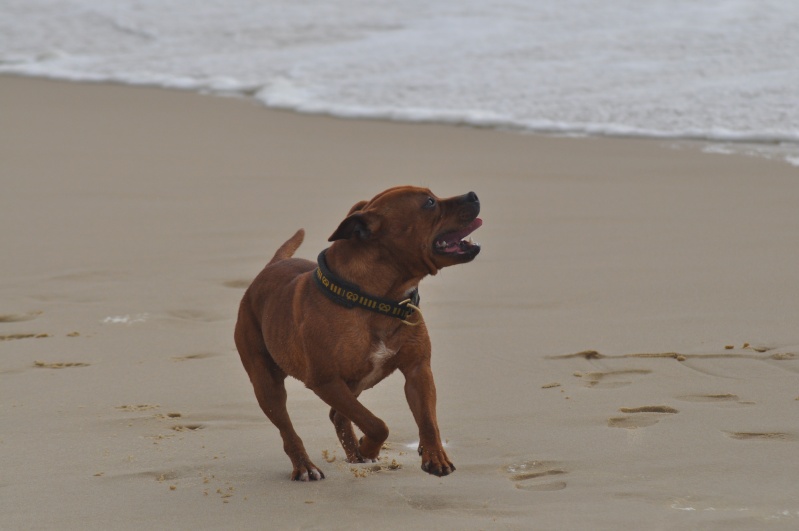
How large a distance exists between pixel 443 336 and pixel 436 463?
194cm

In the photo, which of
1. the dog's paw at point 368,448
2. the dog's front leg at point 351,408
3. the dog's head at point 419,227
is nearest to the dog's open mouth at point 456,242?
the dog's head at point 419,227

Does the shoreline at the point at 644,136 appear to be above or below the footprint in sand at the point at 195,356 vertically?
above

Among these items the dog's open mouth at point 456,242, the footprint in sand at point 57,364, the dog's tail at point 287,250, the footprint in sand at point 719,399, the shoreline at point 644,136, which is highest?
the dog's open mouth at point 456,242

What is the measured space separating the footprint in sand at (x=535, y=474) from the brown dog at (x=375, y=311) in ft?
0.82

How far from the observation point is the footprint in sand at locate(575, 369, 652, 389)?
15.1ft

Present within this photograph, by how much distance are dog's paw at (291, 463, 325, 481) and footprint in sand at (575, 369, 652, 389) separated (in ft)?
4.36

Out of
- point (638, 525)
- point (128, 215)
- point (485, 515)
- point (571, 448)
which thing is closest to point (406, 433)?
point (571, 448)

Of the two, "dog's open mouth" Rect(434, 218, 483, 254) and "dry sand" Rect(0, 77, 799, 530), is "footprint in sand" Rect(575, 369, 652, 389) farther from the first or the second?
"dog's open mouth" Rect(434, 218, 483, 254)

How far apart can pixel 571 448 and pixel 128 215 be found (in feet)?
15.1

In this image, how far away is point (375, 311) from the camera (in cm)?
358

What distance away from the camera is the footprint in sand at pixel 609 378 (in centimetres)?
459

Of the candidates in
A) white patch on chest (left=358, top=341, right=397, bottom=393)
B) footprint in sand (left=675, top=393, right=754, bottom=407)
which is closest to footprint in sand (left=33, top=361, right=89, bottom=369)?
white patch on chest (left=358, top=341, right=397, bottom=393)

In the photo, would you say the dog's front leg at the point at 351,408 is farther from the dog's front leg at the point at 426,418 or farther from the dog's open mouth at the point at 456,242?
the dog's open mouth at the point at 456,242

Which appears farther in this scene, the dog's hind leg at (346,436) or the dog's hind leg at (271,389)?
the dog's hind leg at (346,436)
